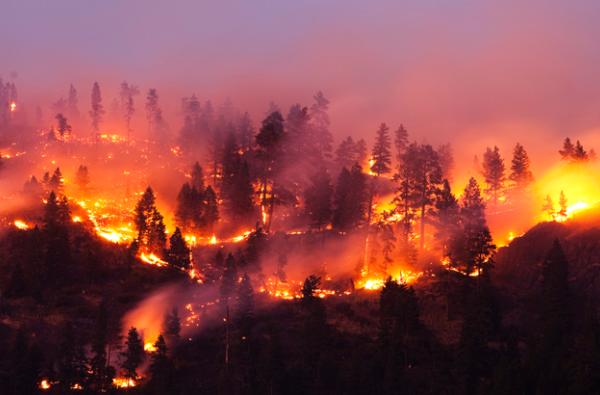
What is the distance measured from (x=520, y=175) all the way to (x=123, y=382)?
2629 inches

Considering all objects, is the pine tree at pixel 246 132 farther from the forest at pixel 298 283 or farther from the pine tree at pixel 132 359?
the pine tree at pixel 132 359

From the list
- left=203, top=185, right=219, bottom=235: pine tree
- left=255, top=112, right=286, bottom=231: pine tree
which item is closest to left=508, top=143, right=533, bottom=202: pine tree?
left=255, top=112, right=286, bottom=231: pine tree

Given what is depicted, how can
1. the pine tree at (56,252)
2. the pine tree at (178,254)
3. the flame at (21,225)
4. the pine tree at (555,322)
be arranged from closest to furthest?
the pine tree at (555,322) → the pine tree at (56,252) → the pine tree at (178,254) → the flame at (21,225)

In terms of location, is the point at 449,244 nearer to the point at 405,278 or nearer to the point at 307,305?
the point at 405,278

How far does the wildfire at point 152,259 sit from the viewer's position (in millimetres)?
58031

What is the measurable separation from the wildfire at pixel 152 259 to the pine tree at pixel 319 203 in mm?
20158

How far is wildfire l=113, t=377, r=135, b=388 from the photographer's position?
131 ft

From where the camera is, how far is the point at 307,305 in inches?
1970

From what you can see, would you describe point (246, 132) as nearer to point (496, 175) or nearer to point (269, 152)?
point (269, 152)

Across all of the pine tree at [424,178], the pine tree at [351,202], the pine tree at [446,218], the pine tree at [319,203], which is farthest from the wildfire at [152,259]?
the pine tree at [446,218]

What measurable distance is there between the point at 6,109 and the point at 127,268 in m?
107

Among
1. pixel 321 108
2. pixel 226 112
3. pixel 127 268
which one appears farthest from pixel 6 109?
pixel 127 268

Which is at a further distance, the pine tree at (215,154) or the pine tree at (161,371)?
the pine tree at (215,154)

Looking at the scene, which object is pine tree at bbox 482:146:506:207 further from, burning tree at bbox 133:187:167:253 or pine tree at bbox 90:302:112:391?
pine tree at bbox 90:302:112:391
